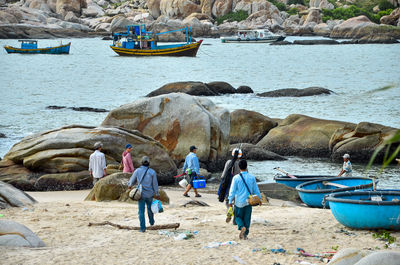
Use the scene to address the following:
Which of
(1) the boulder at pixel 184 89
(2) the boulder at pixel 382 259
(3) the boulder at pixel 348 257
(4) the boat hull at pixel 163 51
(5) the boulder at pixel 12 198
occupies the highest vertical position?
(2) the boulder at pixel 382 259

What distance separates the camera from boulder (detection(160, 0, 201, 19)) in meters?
145

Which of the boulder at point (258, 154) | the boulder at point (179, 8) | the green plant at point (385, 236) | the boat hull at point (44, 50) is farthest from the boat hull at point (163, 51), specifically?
the green plant at point (385, 236)

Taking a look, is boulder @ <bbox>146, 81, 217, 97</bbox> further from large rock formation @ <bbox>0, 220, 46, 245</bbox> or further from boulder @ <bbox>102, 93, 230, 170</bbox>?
large rock formation @ <bbox>0, 220, 46, 245</bbox>

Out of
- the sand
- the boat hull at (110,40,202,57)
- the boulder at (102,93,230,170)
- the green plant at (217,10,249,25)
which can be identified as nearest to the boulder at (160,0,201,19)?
the green plant at (217,10,249,25)

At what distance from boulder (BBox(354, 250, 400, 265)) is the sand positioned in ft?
5.42

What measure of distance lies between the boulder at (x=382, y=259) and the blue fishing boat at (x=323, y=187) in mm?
6770

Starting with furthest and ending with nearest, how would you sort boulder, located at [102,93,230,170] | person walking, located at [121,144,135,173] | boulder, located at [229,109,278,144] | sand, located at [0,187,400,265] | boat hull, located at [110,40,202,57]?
boat hull, located at [110,40,202,57]
boulder, located at [229,109,278,144]
boulder, located at [102,93,230,170]
person walking, located at [121,144,135,173]
sand, located at [0,187,400,265]

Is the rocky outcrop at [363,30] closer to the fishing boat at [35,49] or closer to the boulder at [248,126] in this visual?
the fishing boat at [35,49]

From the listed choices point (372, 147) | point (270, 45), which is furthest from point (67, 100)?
point (270, 45)

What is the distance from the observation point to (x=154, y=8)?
152 meters

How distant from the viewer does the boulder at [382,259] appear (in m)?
7.20

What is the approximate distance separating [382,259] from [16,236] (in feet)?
18.3

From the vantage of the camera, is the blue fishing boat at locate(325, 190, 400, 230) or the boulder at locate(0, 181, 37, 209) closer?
the blue fishing boat at locate(325, 190, 400, 230)

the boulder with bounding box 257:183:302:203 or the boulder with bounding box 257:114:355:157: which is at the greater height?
the boulder with bounding box 257:183:302:203
